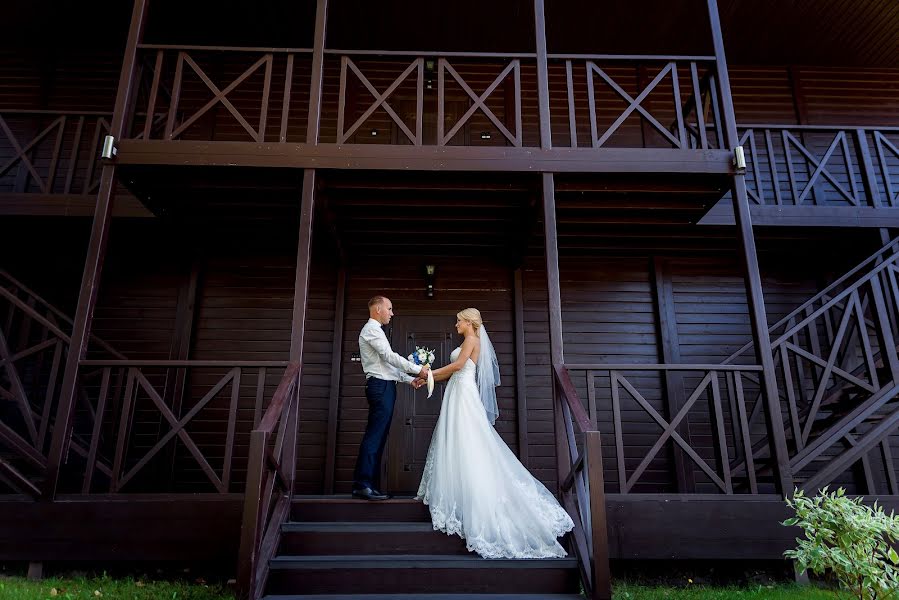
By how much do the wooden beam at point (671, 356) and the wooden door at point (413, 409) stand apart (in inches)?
118

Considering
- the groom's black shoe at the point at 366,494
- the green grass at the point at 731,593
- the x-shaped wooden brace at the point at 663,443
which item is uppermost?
the x-shaped wooden brace at the point at 663,443

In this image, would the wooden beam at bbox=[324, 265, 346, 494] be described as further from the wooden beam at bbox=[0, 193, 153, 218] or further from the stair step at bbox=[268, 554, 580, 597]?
the stair step at bbox=[268, 554, 580, 597]

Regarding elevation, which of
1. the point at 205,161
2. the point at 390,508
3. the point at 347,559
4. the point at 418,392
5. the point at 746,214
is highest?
the point at 205,161

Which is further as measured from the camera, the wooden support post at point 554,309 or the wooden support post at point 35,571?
the wooden support post at point 554,309

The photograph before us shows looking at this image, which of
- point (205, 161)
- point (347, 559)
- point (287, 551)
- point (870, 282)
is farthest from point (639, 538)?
point (205, 161)

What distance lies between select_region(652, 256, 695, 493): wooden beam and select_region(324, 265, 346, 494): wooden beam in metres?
4.55

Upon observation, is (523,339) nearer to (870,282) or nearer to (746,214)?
(746,214)

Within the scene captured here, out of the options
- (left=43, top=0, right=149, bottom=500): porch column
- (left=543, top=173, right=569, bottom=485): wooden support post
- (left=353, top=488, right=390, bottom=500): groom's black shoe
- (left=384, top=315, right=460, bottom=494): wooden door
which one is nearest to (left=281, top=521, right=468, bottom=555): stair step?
(left=353, top=488, right=390, bottom=500): groom's black shoe

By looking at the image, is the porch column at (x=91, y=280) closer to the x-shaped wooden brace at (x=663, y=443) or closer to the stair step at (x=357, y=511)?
the stair step at (x=357, y=511)

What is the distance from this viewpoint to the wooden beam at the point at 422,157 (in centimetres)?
594

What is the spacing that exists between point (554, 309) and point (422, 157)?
2079mm

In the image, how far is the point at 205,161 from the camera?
591 centimetres

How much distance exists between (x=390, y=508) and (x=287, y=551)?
0.89 m

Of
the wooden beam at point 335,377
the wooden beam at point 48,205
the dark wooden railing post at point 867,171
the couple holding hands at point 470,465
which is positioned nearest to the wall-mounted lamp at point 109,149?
the wooden beam at point 48,205
